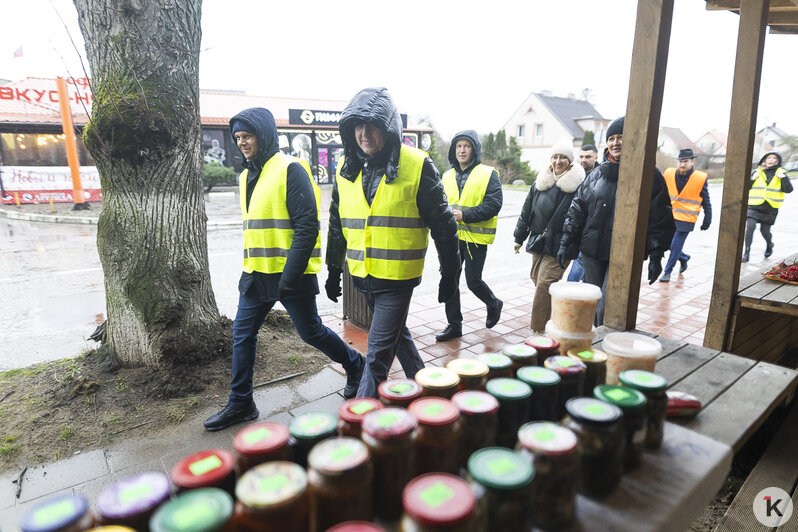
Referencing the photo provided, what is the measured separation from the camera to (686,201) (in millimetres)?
6957

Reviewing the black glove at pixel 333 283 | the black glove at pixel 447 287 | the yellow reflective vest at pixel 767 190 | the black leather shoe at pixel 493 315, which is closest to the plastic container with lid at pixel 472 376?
the black glove at pixel 447 287

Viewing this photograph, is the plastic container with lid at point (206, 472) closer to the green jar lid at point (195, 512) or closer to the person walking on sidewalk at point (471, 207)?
the green jar lid at point (195, 512)

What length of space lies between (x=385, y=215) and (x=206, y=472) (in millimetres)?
1836

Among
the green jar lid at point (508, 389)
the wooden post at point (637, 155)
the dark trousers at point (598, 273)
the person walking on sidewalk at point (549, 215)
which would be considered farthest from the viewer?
the person walking on sidewalk at point (549, 215)

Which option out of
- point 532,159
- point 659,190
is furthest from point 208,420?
point 532,159

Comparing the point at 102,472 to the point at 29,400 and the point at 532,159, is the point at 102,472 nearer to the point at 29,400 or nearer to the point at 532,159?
the point at 29,400

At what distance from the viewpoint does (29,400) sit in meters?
3.14

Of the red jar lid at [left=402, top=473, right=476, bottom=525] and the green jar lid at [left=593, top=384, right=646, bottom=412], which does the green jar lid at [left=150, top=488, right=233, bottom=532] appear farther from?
the green jar lid at [left=593, top=384, right=646, bottom=412]

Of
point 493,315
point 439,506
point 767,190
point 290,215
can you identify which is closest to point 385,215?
point 290,215

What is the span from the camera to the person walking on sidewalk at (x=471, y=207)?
4328mm

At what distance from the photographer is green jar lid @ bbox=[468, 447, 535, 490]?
0.92 metres

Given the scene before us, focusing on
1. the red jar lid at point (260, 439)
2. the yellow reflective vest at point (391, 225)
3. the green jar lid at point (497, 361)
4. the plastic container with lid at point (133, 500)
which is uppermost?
the yellow reflective vest at point (391, 225)

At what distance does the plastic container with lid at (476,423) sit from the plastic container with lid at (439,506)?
0.80 feet

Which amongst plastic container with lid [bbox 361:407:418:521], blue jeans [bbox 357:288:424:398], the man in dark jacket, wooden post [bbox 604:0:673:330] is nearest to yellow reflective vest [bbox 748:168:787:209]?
the man in dark jacket
